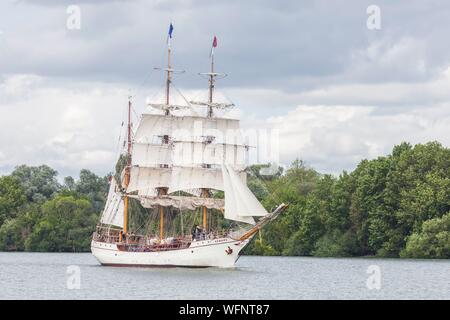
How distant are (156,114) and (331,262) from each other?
25155 millimetres

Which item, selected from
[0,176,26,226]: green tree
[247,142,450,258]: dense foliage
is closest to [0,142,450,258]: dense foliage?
[247,142,450,258]: dense foliage

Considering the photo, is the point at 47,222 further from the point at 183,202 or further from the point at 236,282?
the point at 236,282

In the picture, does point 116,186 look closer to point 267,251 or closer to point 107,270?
point 107,270

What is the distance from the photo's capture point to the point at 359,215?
473 ft

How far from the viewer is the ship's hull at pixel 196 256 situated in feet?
366

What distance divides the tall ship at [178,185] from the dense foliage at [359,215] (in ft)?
16.5

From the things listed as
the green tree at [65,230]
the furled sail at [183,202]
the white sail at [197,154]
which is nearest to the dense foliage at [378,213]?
the furled sail at [183,202]

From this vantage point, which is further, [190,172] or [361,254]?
[361,254]

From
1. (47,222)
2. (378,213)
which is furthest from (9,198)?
(378,213)

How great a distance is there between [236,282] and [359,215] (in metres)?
54.0

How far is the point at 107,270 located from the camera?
366ft

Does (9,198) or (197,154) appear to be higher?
(197,154)
